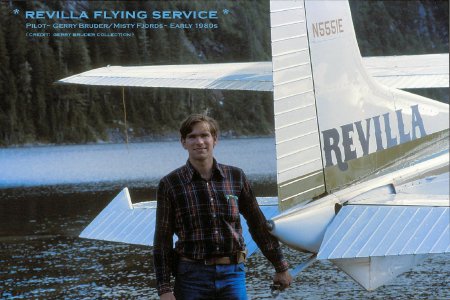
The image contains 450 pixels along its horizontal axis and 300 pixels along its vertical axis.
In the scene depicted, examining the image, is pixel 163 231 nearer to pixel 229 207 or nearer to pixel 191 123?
pixel 229 207

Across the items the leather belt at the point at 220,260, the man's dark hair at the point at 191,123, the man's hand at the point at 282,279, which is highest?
the man's dark hair at the point at 191,123

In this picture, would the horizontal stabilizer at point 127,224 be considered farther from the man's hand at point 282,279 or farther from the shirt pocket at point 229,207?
the shirt pocket at point 229,207

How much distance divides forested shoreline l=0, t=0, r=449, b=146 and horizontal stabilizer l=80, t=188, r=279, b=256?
81.8 metres

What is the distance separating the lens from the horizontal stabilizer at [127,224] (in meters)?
5.60

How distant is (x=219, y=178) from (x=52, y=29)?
10607 centimetres

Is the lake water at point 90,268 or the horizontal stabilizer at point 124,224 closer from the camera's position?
the horizontal stabilizer at point 124,224

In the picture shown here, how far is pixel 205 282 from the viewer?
13.8ft

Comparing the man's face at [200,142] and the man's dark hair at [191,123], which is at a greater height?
the man's dark hair at [191,123]

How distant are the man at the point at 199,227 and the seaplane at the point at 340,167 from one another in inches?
36.1

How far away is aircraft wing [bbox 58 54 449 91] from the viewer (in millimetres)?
9891

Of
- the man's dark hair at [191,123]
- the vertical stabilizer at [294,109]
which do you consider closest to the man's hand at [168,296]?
the man's dark hair at [191,123]

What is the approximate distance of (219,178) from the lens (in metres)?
4.33

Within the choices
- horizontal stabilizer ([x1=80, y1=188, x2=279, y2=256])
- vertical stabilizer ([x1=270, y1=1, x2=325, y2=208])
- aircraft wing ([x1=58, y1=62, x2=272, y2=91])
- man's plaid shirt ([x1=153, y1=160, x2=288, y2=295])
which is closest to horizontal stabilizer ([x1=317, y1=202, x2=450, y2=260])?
vertical stabilizer ([x1=270, y1=1, x2=325, y2=208])

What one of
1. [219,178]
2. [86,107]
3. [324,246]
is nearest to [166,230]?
[219,178]
